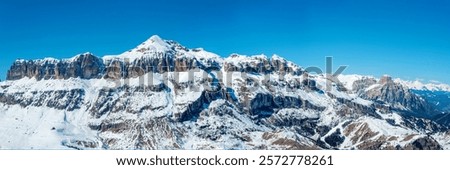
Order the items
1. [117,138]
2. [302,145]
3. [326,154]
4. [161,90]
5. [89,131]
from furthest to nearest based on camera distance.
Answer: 1. [161,90]
2. [89,131]
3. [117,138]
4. [302,145]
5. [326,154]

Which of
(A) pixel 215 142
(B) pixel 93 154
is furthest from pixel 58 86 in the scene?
(B) pixel 93 154

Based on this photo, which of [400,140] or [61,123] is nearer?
[400,140]

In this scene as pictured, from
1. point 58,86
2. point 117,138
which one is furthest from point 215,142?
point 58,86

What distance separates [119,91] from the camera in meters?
193

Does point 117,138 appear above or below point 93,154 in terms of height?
below

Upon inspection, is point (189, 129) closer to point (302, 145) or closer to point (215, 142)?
point (215, 142)

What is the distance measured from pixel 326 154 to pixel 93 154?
11.4 ft

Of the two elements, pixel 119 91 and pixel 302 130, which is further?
pixel 119 91

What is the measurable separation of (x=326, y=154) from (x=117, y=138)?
15022 centimetres

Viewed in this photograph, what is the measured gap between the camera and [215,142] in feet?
477

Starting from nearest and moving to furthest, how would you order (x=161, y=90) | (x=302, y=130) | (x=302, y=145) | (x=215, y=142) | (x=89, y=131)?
1. (x=302, y=145)
2. (x=215, y=142)
3. (x=89, y=131)
4. (x=302, y=130)
5. (x=161, y=90)

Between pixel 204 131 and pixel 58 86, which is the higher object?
pixel 58 86

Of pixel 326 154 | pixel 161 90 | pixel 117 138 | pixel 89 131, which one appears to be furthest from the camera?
pixel 161 90

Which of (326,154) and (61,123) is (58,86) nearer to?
(61,123)
